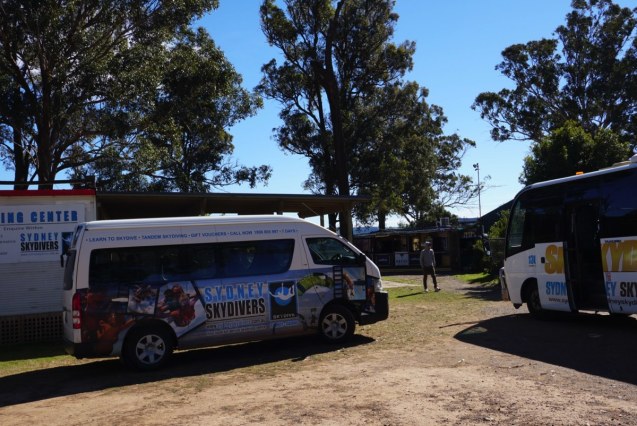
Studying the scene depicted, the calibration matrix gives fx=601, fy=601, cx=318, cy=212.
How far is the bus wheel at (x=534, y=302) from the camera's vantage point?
12.2m

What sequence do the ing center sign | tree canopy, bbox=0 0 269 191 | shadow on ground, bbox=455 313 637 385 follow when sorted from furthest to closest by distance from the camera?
tree canopy, bbox=0 0 269 191
the ing center sign
shadow on ground, bbox=455 313 637 385

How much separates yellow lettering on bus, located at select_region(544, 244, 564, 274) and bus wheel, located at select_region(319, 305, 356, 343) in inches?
162

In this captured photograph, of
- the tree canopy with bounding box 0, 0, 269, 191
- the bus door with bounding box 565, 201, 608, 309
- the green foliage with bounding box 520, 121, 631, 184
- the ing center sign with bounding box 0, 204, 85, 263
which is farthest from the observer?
the green foliage with bounding box 520, 121, 631, 184

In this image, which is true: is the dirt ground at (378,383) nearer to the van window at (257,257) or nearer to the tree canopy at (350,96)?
the van window at (257,257)

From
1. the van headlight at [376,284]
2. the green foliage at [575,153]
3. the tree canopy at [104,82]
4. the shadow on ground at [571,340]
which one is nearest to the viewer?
the shadow on ground at [571,340]

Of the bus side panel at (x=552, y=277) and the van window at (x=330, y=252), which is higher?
the van window at (x=330, y=252)

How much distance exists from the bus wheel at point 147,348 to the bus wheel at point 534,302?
736 cm

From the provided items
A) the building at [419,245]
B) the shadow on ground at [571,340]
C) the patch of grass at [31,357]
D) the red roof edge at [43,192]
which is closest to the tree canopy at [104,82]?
the red roof edge at [43,192]

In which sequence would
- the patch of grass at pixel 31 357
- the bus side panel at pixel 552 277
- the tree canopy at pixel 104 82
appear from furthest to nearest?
the tree canopy at pixel 104 82
the bus side panel at pixel 552 277
the patch of grass at pixel 31 357

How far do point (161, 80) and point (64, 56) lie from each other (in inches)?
138

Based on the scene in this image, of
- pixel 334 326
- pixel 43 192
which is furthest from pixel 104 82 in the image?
pixel 334 326

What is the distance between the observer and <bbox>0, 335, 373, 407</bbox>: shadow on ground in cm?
844

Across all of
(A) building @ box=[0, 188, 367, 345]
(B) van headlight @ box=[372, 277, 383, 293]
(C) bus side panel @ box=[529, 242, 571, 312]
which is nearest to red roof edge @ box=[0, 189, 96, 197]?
(A) building @ box=[0, 188, 367, 345]

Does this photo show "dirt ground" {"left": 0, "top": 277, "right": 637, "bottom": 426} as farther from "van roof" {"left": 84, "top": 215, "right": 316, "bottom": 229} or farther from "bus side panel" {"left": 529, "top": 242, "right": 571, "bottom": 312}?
"van roof" {"left": 84, "top": 215, "right": 316, "bottom": 229}
